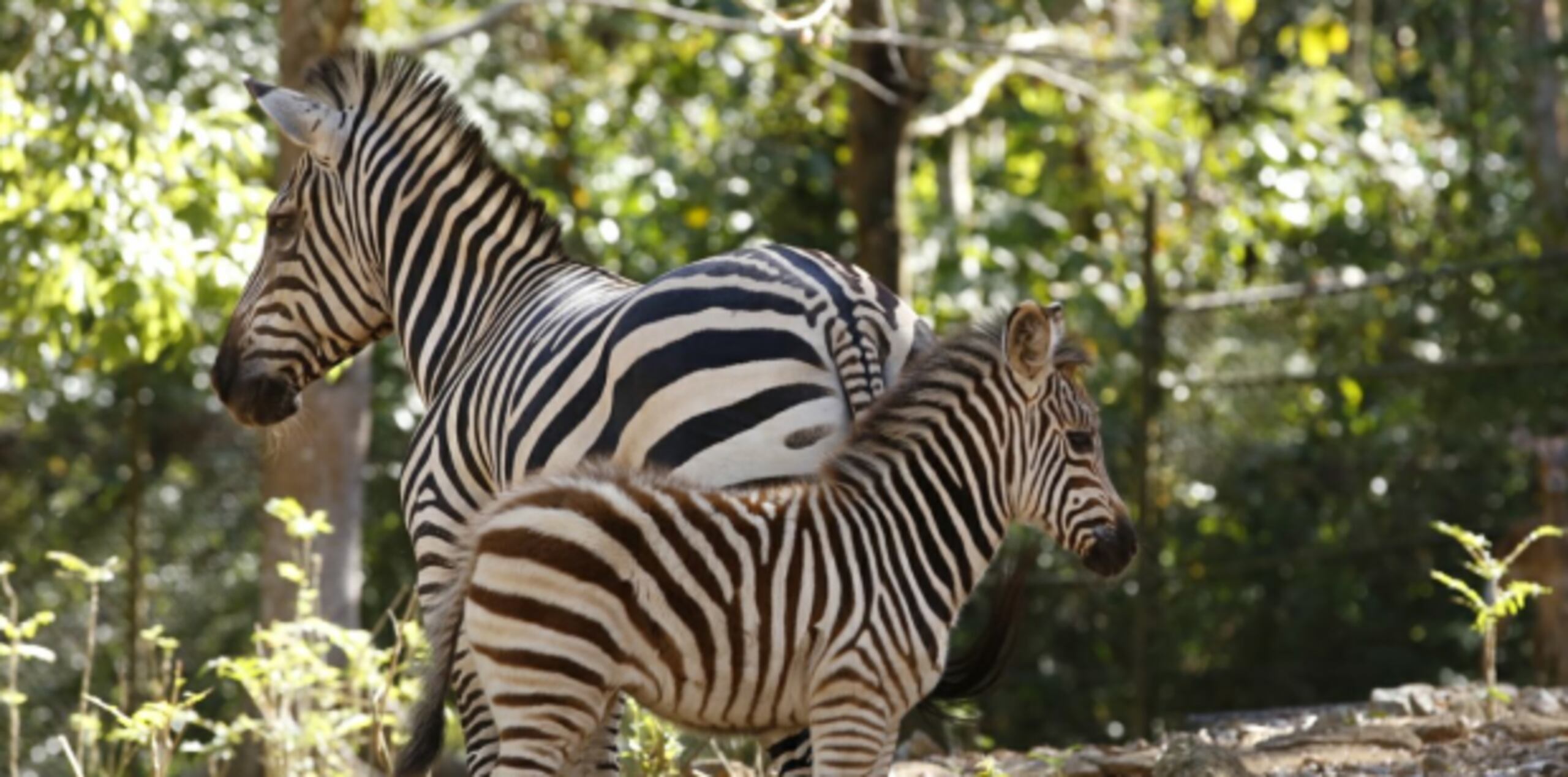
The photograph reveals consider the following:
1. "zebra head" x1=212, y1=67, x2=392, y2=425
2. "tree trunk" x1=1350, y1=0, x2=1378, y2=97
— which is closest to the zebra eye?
"zebra head" x1=212, y1=67, x2=392, y2=425

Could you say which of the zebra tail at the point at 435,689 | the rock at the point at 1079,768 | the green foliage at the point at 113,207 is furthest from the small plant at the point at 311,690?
the rock at the point at 1079,768

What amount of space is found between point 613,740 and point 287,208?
78.3 inches

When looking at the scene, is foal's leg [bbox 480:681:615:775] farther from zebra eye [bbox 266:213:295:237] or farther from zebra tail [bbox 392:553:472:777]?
zebra eye [bbox 266:213:295:237]

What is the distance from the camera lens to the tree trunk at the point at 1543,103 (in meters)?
12.5

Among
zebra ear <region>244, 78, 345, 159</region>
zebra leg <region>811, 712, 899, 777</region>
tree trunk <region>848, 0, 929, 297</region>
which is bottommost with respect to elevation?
zebra leg <region>811, 712, 899, 777</region>

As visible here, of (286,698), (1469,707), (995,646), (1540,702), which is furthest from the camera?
(1540,702)

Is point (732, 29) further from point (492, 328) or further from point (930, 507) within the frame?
point (930, 507)

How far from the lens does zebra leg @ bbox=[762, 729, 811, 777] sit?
443 cm

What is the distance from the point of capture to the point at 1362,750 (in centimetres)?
618

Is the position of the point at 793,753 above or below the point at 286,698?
above

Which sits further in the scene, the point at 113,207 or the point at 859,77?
the point at 859,77

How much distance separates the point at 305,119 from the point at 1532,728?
401cm

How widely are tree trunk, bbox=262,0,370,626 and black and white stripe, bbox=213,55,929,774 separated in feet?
10.1

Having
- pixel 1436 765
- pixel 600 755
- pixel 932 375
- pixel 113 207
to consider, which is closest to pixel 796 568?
pixel 932 375
